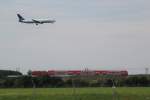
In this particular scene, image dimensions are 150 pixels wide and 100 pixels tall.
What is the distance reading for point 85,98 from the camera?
34.5 meters

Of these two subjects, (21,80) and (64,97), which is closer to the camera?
(64,97)

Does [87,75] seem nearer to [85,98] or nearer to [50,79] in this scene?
[50,79]

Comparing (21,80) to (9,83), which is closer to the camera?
(21,80)

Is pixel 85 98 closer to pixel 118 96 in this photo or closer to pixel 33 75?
pixel 118 96

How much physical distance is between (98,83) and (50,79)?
5.50m

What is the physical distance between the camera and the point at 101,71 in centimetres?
5381

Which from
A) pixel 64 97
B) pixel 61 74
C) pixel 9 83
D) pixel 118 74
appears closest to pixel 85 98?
pixel 64 97

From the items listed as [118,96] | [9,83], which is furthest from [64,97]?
Result: [9,83]

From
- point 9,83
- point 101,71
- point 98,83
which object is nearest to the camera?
point 101,71

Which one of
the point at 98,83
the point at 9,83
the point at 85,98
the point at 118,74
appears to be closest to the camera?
the point at 85,98

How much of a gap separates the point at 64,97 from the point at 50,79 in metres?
24.2

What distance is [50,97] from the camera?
35.9m

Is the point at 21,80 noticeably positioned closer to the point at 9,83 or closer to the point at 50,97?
the point at 9,83

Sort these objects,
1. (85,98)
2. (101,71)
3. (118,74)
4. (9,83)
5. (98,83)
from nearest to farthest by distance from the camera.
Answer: (85,98), (118,74), (101,71), (98,83), (9,83)
